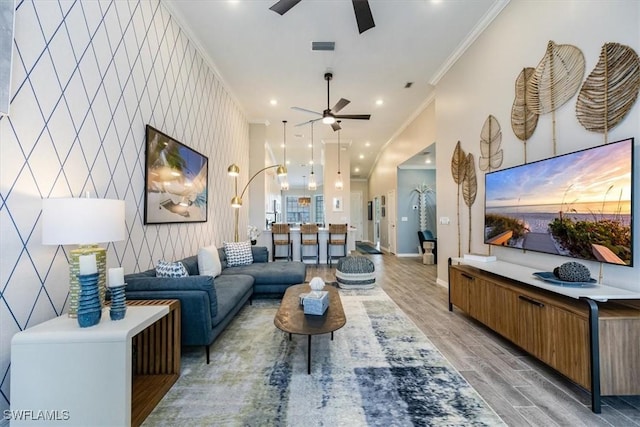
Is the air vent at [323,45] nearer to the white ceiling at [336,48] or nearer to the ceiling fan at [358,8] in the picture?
the white ceiling at [336,48]

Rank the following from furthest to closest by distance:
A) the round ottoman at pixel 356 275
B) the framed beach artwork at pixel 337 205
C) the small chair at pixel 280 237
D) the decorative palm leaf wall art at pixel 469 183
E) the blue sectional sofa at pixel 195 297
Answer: the framed beach artwork at pixel 337 205, the small chair at pixel 280 237, the round ottoman at pixel 356 275, the decorative palm leaf wall art at pixel 469 183, the blue sectional sofa at pixel 195 297

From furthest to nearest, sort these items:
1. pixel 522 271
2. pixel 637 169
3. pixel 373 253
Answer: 1. pixel 373 253
2. pixel 522 271
3. pixel 637 169

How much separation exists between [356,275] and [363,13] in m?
3.61

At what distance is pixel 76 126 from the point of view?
200 centimetres

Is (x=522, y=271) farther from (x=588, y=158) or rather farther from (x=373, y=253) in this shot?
(x=373, y=253)

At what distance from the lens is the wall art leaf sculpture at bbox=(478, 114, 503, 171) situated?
3.41 m

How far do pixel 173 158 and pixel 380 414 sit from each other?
3207mm

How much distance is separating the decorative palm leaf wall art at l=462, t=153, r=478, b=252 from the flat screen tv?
74 cm

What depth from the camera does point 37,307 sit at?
1.72 metres

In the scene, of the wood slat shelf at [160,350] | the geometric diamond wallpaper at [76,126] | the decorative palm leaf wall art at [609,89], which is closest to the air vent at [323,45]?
the geometric diamond wallpaper at [76,126]

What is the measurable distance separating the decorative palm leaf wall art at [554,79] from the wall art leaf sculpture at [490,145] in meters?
0.53

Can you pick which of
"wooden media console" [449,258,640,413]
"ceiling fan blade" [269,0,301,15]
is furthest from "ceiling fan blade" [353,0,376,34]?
"wooden media console" [449,258,640,413]

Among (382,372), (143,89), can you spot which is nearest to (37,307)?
(143,89)

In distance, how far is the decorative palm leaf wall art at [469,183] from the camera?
3906mm
